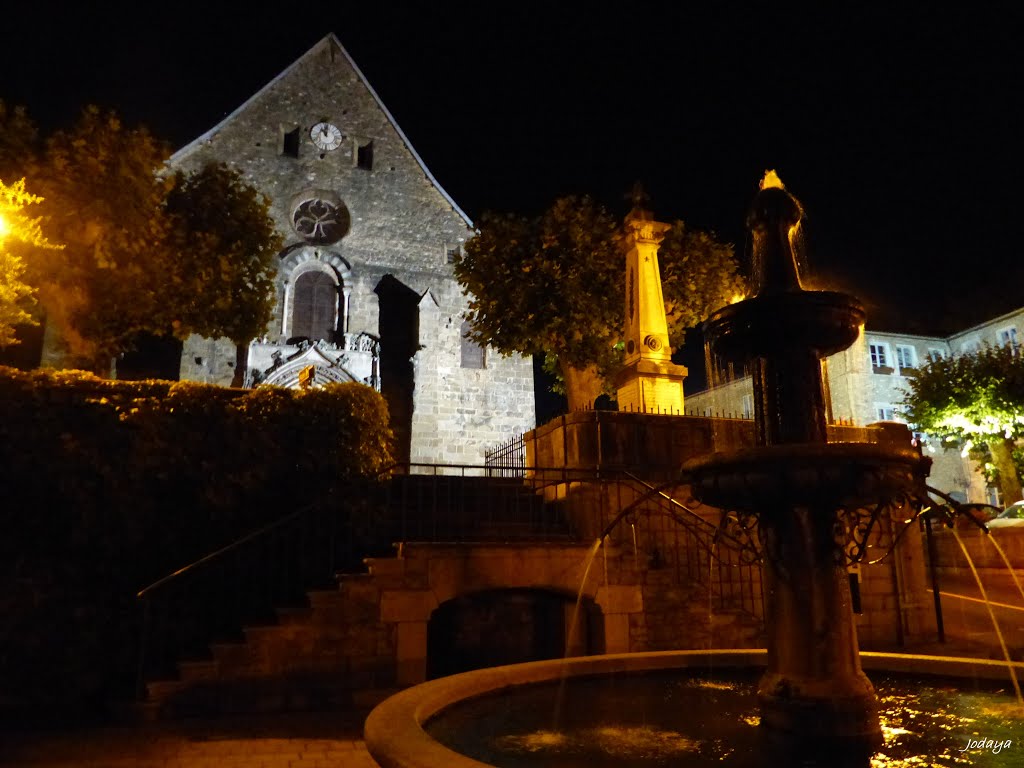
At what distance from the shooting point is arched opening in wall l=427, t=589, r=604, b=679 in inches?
466

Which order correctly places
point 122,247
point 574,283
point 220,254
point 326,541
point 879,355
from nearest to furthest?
point 326,541
point 122,247
point 220,254
point 574,283
point 879,355

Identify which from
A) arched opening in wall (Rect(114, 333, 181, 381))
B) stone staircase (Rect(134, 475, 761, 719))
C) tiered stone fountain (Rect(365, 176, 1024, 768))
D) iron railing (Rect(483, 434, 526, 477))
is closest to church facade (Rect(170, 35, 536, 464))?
arched opening in wall (Rect(114, 333, 181, 381))

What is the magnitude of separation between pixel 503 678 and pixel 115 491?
577cm

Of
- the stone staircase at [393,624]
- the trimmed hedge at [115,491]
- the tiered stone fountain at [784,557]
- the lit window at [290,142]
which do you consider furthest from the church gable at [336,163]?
the tiered stone fountain at [784,557]

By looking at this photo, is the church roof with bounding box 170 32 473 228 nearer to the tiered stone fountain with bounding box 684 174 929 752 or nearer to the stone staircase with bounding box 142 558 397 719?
the stone staircase with bounding box 142 558 397 719

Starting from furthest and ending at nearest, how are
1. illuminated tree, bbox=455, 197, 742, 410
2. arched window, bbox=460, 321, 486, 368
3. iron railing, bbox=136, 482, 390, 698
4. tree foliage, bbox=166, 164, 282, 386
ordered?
arched window, bbox=460, 321, 486, 368 < illuminated tree, bbox=455, 197, 742, 410 < tree foliage, bbox=166, 164, 282, 386 < iron railing, bbox=136, 482, 390, 698

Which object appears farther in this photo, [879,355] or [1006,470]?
[879,355]

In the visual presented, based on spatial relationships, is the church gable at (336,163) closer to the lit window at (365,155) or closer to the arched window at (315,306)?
the lit window at (365,155)

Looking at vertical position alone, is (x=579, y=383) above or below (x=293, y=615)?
above

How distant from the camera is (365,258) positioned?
2538 centimetres

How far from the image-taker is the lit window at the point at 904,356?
36125 mm

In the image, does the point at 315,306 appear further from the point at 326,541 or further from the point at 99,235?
the point at 326,541

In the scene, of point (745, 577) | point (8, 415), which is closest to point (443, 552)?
point (745, 577)

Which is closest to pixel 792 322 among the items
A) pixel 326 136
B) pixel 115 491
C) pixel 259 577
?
pixel 259 577
